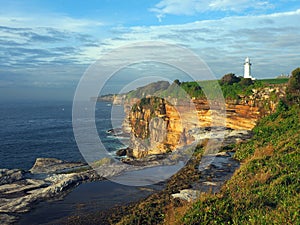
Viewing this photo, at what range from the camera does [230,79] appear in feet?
120

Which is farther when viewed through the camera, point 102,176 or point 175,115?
point 175,115

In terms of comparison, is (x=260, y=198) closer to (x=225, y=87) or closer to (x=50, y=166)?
(x=50, y=166)

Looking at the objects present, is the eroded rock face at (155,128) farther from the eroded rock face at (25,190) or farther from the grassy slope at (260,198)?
the grassy slope at (260,198)

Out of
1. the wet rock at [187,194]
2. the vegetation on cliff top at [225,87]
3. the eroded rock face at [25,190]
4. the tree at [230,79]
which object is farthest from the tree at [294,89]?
the eroded rock face at [25,190]

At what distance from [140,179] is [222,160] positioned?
18.7ft

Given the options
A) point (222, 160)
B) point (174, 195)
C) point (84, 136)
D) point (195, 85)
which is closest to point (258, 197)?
point (174, 195)

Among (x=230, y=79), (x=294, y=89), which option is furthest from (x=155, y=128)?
(x=294, y=89)

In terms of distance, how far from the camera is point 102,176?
16.2 m

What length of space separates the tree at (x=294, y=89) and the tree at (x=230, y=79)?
1084cm

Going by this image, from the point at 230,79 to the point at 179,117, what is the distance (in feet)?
28.5

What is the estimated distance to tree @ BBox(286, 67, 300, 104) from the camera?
2458 centimetres

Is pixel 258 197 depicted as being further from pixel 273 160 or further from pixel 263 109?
pixel 263 109

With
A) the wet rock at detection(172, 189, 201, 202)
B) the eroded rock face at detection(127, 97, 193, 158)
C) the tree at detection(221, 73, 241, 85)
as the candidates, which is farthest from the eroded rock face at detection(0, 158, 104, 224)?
the tree at detection(221, 73, 241, 85)

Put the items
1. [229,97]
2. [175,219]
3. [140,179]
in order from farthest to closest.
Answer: [229,97], [140,179], [175,219]
